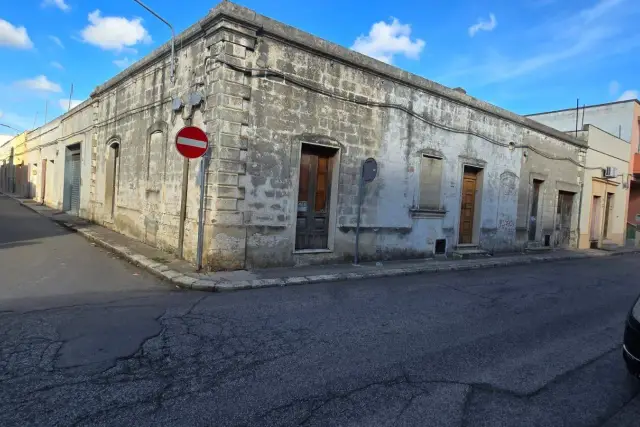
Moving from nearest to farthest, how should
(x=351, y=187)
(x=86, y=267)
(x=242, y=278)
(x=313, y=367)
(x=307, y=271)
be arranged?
(x=313, y=367)
(x=242, y=278)
(x=86, y=267)
(x=307, y=271)
(x=351, y=187)

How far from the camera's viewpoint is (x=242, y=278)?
6.95m

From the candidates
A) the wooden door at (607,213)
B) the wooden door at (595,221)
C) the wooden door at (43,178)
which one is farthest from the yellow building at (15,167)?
the wooden door at (607,213)

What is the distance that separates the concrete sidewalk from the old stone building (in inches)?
13.5

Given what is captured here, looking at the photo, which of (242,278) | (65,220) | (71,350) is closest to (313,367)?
(71,350)

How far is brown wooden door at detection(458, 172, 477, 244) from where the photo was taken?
12.5 meters

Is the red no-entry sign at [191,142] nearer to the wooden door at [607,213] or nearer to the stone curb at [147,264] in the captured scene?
the stone curb at [147,264]

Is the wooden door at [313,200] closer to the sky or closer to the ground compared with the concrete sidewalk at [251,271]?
closer to the sky

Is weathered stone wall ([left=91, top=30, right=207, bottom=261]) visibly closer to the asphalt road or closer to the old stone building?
the old stone building

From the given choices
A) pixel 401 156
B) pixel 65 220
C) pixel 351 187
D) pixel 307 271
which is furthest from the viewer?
pixel 65 220

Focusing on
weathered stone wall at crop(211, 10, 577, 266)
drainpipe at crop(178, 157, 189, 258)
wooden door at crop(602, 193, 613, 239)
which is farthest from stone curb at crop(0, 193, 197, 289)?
wooden door at crop(602, 193, 613, 239)

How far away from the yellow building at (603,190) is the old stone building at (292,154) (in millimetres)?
5655

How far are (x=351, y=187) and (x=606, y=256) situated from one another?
1349cm

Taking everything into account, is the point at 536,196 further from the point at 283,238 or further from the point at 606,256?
the point at 283,238

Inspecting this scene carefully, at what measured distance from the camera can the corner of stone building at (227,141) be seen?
7.35 meters
